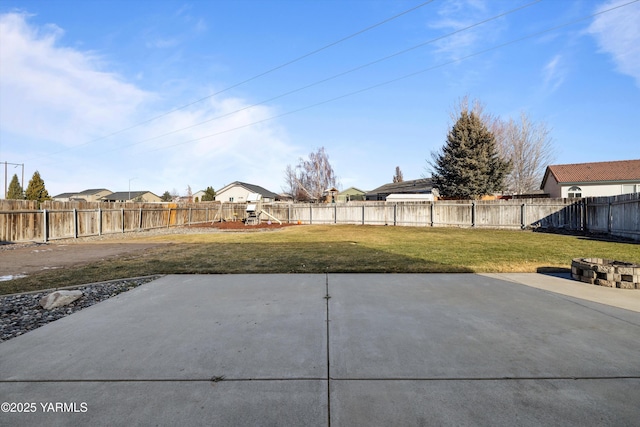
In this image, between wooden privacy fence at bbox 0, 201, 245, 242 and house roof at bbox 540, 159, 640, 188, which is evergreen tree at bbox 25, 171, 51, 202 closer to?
wooden privacy fence at bbox 0, 201, 245, 242

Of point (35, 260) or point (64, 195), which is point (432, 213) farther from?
point (64, 195)

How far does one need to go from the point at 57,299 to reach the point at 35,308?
0.89ft

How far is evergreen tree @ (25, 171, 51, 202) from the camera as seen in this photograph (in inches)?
1801

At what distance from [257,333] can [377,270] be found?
4047 millimetres

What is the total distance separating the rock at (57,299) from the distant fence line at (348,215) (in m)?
12.4

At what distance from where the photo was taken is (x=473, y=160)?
92.6ft

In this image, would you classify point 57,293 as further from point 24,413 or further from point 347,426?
point 347,426

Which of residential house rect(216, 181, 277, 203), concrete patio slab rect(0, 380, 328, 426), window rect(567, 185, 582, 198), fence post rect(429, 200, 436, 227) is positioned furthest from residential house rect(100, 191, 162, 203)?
concrete patio slab rect(0, 380, 328, 426)

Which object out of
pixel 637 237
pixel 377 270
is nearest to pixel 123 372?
pixel 377 270

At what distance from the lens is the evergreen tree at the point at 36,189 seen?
1801 inches

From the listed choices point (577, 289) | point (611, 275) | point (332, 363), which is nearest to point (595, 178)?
point (611, 275)

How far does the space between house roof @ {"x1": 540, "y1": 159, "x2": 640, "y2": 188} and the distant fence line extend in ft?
50.1

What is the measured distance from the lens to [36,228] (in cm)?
1456

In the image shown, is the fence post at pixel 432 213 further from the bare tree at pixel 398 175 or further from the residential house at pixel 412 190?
the bare tree at pixel 398 175
